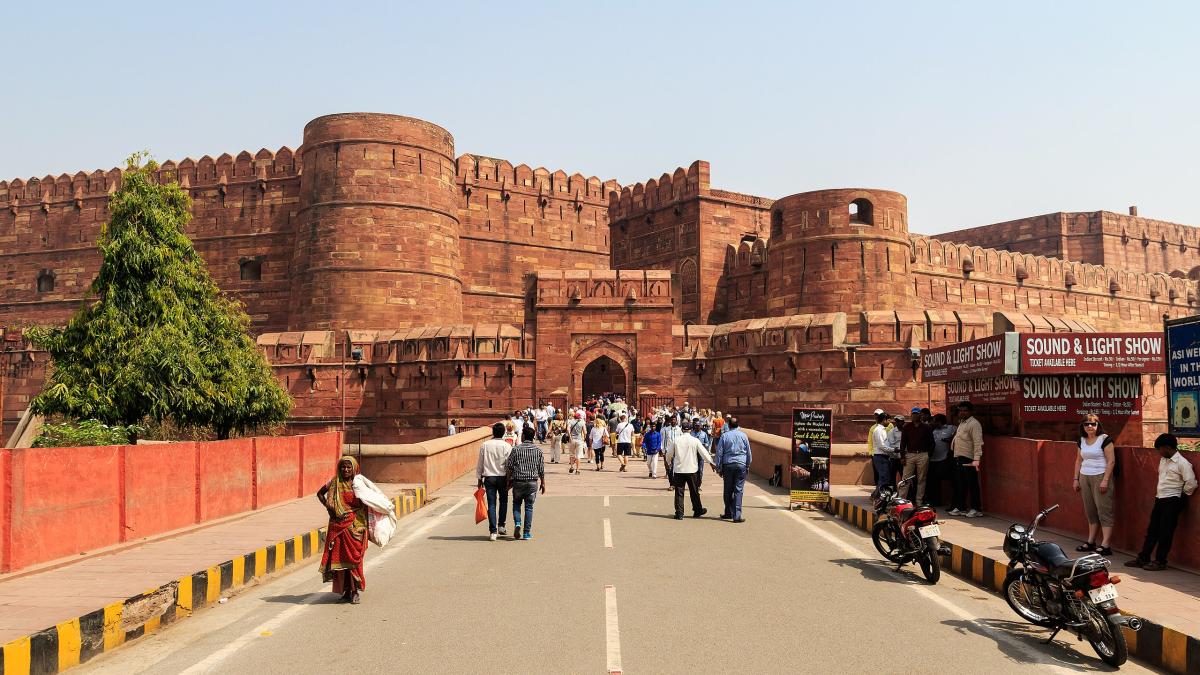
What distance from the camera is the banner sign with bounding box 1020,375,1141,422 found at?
34.1 feet

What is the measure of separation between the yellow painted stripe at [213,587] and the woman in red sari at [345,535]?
931 millimetres

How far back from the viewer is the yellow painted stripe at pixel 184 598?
6504 mm

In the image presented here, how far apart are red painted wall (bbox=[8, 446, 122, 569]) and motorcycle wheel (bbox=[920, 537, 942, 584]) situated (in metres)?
7.37

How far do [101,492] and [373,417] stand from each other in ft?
72.7

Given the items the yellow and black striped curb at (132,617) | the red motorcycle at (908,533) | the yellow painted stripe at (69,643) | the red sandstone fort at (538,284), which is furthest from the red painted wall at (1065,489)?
the red sandstone fort at (538,284)

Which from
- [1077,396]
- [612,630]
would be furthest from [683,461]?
[612,630]

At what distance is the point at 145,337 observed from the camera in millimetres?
16781

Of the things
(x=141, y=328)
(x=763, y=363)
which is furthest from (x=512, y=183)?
(x=141, y=328)

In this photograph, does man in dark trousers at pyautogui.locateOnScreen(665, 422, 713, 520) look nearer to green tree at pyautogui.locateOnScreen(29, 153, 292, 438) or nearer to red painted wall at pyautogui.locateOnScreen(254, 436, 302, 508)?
red painted wall at pyautogui.locateOnScreen(254, 436, 302, 508)

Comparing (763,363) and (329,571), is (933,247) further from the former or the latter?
(329,571)

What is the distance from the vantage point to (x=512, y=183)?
40.7m

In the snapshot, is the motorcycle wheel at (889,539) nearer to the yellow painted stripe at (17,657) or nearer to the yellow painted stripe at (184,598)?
the yellow painted stripe at (184,598)

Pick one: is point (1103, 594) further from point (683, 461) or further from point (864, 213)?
point (864, 213)

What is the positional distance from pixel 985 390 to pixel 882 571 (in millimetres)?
4876
